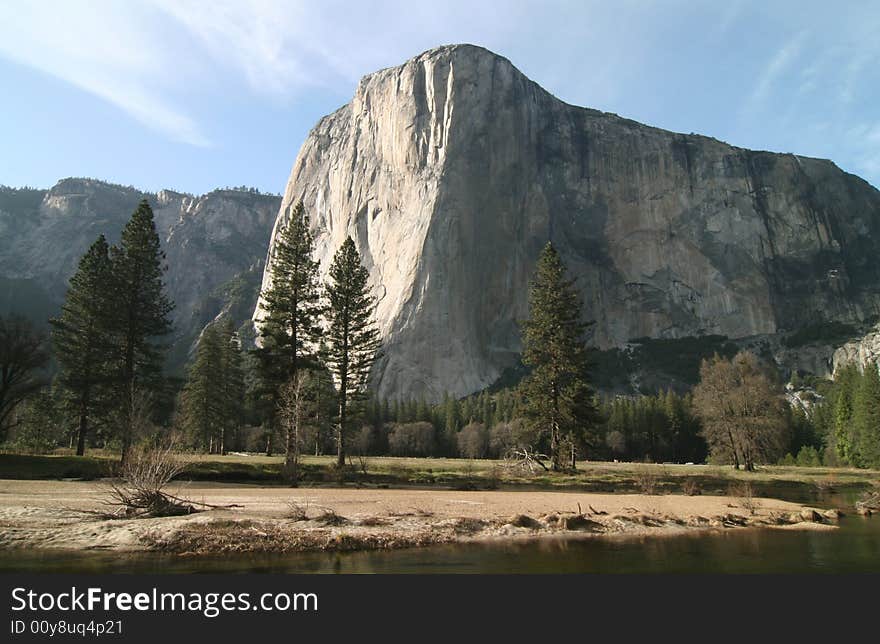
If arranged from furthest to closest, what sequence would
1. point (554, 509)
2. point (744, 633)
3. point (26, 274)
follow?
point (26, 274)
point (554, 509)
point (744, 633)

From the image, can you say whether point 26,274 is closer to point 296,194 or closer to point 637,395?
point 296,194

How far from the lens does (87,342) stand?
30.5m

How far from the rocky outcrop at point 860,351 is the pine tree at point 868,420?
58153 millimetres

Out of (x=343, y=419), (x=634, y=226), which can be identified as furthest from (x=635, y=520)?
(x=634, y=226)

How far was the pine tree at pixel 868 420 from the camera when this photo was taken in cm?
4941

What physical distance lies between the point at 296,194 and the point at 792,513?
5627 inches

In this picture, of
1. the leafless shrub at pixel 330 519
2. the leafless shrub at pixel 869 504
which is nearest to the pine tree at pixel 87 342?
the leafless shrub at pixel 330 519

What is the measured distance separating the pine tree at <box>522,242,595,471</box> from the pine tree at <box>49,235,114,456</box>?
878 inches

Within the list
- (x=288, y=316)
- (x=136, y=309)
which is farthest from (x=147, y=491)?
(x=136, y=309)

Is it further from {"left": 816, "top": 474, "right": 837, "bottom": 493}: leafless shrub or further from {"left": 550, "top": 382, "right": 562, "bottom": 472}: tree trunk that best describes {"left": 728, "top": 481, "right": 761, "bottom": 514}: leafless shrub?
{"left": 816, "top": 474, "right": 837, "bottom": 493}: leafless shrub

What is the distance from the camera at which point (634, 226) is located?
14362cm

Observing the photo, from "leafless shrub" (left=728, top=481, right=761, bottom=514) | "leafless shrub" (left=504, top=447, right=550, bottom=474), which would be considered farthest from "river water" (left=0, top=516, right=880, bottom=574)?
"leafless shrub" (left=504, top=447, right=550, bottom=474)

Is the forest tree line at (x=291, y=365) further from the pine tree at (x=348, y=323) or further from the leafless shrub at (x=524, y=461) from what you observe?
the leafless shrub at (x=524, y=461)

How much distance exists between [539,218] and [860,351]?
228 feet
